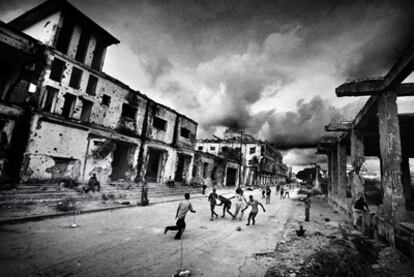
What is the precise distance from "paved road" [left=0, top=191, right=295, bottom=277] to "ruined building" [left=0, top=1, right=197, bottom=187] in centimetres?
607

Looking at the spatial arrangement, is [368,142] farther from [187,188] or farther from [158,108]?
[158,108]

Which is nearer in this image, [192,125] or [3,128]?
[3,128]

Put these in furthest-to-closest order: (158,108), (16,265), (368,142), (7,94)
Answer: (158,108) < (368,142) < (7,94) < (16,265)

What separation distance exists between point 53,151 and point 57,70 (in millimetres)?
5673

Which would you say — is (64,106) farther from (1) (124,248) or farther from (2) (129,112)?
(1) (124,248)

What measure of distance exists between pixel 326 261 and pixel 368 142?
15393 millimetres

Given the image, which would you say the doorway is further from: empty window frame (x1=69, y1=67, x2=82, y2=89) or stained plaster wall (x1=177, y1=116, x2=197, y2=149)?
stained plaster wall (x1=177, y1=116, x2=197, y2=149)

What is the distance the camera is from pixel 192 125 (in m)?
25.5

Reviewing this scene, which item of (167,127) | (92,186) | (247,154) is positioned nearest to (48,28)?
(92,186)

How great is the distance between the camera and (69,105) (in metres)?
14.0

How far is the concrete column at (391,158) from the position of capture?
6840mm

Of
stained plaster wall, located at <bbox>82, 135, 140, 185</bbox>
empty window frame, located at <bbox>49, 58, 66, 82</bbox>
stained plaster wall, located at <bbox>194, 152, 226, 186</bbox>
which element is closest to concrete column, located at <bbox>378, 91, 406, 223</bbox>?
stained plaster wall, located at <bbox>82, 135, 140, 185</bbox>

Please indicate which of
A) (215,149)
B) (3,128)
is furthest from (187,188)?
(215,149)

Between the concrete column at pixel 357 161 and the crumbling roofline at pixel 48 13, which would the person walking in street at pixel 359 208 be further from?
the crumbling roofline at pixel 48 13
